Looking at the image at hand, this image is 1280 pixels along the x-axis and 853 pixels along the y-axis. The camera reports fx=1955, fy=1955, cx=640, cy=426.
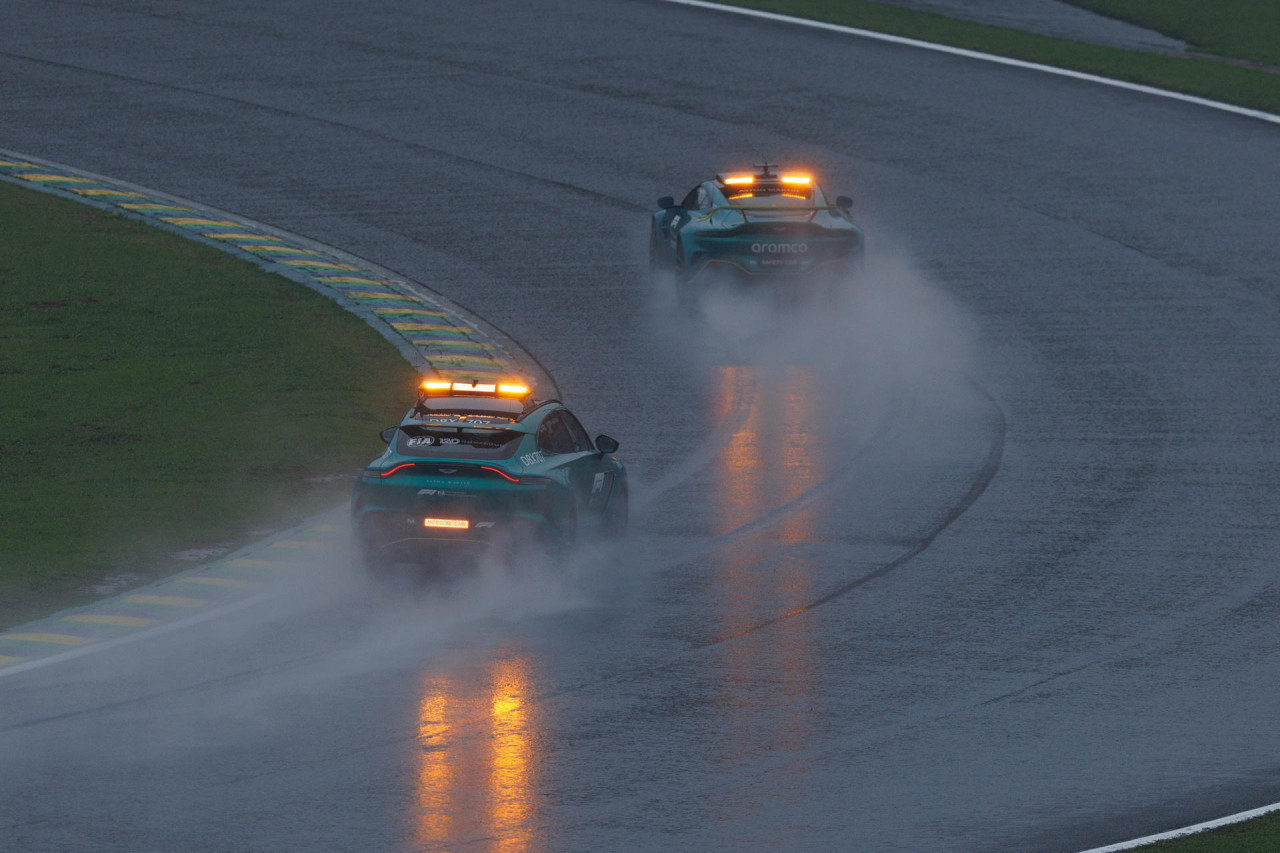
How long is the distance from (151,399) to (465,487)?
8894 millimetres

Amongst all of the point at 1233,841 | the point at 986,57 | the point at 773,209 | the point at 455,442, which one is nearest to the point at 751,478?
the point at 455,442

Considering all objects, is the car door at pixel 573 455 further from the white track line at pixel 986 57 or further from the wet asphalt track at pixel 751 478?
the white track line at pixel 986 57

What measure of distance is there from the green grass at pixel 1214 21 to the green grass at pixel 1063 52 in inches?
70.0

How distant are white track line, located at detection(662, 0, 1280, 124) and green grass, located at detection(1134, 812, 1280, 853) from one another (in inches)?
1132

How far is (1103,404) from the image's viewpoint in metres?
22.5

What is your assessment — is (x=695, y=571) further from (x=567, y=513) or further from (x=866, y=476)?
(x=866, y=476)

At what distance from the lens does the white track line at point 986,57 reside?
37.5 meters

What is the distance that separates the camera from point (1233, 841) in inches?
397

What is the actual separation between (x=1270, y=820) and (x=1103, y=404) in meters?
12.5

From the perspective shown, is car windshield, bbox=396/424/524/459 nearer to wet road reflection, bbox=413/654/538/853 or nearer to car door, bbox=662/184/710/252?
wet road reflection, bbox=413/654/538/853

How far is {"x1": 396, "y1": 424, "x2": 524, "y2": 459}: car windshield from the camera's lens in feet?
50.5

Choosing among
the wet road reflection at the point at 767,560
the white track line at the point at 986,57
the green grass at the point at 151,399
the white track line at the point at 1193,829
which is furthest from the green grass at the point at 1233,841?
the white track line at the point at 986,57

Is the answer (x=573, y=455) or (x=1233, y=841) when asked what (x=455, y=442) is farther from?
(x=1233, y=841)

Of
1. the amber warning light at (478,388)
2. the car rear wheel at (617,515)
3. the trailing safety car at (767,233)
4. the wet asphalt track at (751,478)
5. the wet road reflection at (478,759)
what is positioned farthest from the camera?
the trailing safety car at (767,233)
